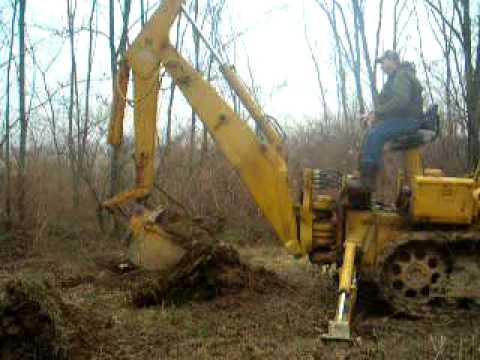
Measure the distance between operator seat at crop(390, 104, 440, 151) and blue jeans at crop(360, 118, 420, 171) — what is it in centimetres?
7

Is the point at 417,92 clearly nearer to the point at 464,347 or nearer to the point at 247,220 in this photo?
the point at 464,347

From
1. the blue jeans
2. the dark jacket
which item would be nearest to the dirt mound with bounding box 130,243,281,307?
the blue jeans

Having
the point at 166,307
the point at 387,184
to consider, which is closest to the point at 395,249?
the point at 387,184

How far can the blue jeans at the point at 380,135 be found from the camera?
22.8 feet

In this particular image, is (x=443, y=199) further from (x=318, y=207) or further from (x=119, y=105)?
(x=119, y=105)

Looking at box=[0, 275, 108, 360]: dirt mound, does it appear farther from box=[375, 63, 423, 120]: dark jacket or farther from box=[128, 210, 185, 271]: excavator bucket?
box=[375, 63, 423, 120]: dark jacket

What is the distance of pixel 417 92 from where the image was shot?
712 centimetres

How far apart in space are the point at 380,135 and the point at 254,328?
2.48m

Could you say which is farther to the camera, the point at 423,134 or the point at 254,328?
the point at 423,134

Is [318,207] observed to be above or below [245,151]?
below

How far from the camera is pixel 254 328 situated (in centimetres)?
602

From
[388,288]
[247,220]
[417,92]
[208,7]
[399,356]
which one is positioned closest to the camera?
[399,356]

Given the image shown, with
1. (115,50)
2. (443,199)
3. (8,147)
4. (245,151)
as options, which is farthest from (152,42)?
(115,50)

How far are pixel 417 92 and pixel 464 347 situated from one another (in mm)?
2986
